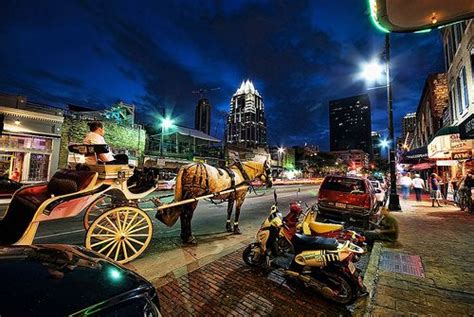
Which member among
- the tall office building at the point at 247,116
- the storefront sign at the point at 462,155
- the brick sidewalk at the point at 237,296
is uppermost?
the tall office building at the point at 247,116

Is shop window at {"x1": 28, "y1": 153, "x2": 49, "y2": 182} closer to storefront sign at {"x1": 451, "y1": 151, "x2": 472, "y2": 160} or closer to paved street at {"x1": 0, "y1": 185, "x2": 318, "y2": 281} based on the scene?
paved street at {"x1": 0, "y1": 185, "x2": 318, "y2": 281}

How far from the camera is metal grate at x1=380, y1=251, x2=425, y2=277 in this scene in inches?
178

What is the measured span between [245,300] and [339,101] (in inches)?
8269

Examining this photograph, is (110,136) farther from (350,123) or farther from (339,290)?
(350,123)

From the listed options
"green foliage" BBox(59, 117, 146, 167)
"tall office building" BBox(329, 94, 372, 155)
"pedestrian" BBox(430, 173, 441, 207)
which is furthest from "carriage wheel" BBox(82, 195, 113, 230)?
"tall office building" BBox(329, 94, 372, 155)

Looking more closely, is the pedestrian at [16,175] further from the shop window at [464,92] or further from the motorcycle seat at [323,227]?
the shop window at [464,92]

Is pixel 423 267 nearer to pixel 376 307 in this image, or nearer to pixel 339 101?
pixel 376 307

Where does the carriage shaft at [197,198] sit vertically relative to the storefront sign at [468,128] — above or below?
below

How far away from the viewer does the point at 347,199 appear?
792 cm

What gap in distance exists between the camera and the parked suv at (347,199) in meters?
7.67

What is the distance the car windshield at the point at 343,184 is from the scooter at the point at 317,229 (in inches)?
136

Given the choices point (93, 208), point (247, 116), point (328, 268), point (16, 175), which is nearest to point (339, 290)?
point (328, 268)

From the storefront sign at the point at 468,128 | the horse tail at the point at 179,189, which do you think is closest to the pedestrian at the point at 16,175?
the horse tail at the point at 179,189

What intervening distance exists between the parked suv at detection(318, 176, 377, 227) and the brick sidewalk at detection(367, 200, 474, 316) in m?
1.25
